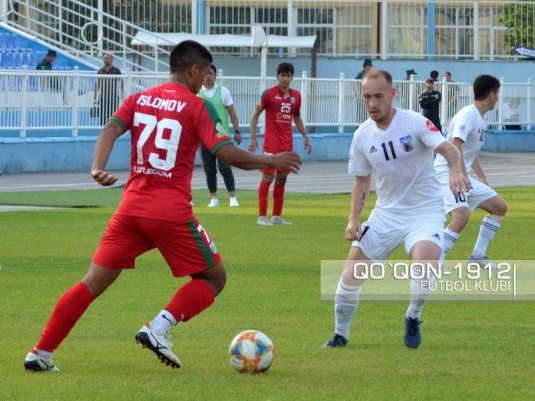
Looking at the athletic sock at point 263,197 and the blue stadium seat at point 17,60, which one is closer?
the athletic sock at point 263,197

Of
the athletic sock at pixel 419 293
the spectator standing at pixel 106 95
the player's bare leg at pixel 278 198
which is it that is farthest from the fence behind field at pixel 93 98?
the athletic sock at pixel 419 293

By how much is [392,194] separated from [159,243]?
1930mm

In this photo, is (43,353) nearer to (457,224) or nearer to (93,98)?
(457,224)

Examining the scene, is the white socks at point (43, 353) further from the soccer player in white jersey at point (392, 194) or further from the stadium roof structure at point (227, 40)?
the stadium roof structure at point (227, 40)

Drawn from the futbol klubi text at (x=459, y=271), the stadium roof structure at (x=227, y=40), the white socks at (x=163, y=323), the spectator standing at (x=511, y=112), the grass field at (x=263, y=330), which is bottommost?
the grass field at (x=263, y=330)

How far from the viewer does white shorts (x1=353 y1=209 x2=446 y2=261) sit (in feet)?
28.2

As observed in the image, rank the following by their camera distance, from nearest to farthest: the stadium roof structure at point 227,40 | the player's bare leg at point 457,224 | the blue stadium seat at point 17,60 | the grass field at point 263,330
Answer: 1. the grass field at point 263,330
2. the player's bare leg at point 457,224
3. the blue stadium seat at point 17,60
4. the stadium roof structure at point 227,40

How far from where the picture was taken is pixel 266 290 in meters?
11.4

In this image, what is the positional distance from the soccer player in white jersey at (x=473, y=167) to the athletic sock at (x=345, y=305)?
3271mm

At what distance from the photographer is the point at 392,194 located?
8.77 meters

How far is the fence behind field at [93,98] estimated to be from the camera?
28.6 metres

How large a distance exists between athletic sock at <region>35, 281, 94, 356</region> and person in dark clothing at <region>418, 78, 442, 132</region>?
2791 cm

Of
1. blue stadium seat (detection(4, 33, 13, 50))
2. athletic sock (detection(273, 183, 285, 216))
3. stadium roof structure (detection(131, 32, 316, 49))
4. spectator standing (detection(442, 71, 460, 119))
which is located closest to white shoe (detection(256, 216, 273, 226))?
athletic sock (detection(273, 183, 285, 216))

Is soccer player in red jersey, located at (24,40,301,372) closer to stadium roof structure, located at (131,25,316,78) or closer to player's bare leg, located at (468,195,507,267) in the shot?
player's bare leg, located at (468,195,507,267)
